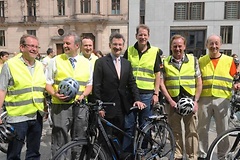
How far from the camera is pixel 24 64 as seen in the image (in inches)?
125

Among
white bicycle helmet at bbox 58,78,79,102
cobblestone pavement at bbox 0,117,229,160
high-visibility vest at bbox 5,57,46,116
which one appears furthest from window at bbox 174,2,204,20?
high-visibility vest at bbox 5,57,46,116

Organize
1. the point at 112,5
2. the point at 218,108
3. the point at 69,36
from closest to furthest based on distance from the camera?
the point at 69,36, the point at 218,108, the point at 112,5

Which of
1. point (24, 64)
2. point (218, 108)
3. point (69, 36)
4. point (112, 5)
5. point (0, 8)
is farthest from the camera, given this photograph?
point (0, 8)

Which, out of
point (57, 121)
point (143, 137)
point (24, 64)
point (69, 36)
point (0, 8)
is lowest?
point (143, 137)

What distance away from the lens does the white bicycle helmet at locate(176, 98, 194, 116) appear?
12.3 ft

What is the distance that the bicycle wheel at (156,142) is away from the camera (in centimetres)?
370

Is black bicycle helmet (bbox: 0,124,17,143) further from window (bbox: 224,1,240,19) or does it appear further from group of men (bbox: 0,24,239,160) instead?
window (bbox: 224,1,240,19)

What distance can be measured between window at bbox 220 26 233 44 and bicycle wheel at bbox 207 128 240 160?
23815 millimetres

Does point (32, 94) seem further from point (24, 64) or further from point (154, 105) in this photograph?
point (154, 105)

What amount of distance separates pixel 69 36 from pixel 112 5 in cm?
3439

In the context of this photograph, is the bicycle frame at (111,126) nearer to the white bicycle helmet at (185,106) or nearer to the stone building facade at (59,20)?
the white bicycle helmet at (185,106)

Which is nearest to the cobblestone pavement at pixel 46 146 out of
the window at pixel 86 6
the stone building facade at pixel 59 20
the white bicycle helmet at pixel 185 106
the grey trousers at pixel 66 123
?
the grey trousers at pixel 66 123

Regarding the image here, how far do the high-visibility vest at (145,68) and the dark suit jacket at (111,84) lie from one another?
346mm

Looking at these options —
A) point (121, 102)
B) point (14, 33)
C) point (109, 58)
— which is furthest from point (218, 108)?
point (14, 33)
